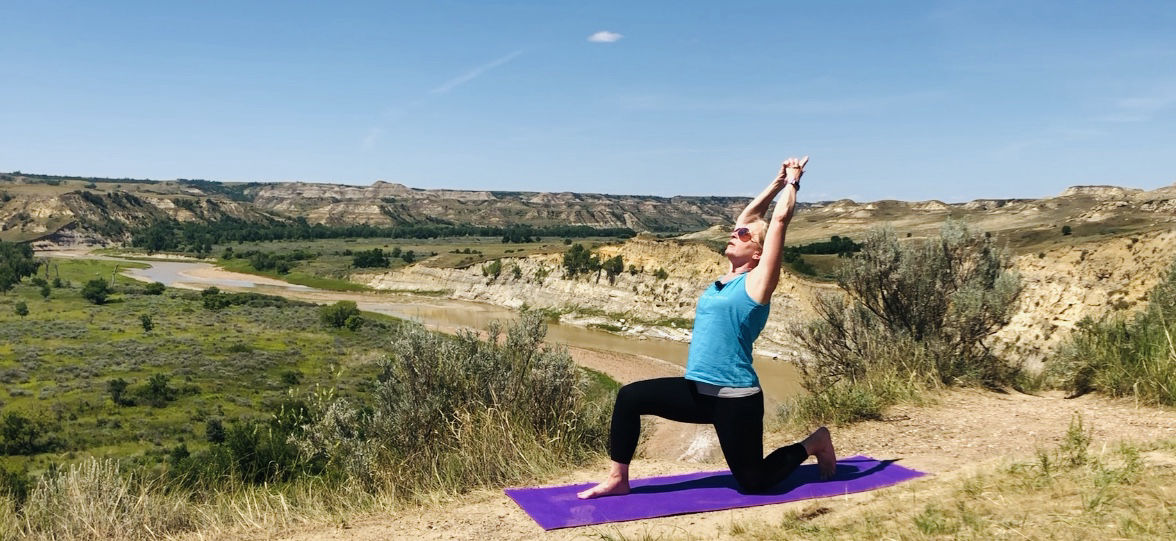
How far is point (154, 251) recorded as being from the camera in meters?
121

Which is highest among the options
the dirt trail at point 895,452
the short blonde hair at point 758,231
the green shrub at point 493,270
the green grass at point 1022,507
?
the short blonde hair at point 758,231

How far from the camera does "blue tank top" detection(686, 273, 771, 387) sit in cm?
436

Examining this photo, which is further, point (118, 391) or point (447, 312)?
point (447, 312)

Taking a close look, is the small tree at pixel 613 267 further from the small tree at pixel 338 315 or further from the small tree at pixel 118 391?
the small tree at pixel 118 391

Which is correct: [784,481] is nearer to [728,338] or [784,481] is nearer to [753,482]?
[753,482]

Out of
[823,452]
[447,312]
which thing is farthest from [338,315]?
[823,452]

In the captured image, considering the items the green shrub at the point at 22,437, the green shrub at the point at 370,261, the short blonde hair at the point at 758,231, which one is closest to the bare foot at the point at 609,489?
the short blonde hair at the point at 758,231

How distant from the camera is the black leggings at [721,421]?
440 cm

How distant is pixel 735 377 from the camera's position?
4383 millimetres

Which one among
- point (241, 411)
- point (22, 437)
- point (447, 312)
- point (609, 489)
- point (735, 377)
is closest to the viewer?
point (735, 377)

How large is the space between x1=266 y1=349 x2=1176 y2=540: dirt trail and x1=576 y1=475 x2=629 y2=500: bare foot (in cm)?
43

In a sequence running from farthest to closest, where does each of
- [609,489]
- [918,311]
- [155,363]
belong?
[155,363]
[918,311]
[609,489]

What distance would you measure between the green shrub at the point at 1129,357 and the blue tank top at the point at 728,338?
511 cm

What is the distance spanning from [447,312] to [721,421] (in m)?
55.3
